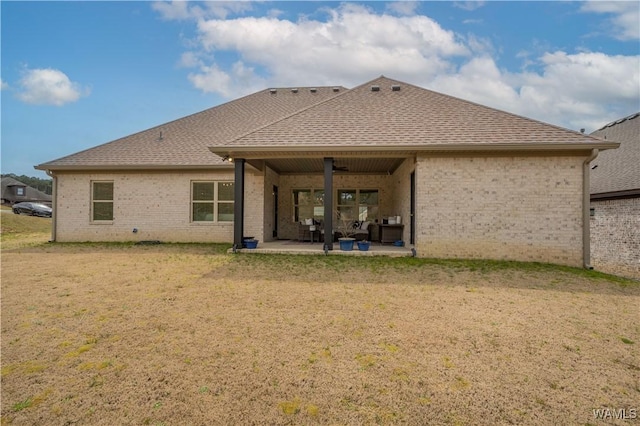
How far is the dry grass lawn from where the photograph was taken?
7.55 feet

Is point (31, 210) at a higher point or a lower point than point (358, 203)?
lower

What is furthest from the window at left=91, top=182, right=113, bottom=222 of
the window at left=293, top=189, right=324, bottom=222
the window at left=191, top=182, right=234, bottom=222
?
the window at left=293, top=189, right=324, bottom=222

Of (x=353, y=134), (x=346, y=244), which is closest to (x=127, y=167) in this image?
(x=353, y=134)

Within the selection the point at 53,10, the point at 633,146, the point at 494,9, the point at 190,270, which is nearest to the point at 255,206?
the point at 190,270

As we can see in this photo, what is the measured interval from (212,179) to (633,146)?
640 inches

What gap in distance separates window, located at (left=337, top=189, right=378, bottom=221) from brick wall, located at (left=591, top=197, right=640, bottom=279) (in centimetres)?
815

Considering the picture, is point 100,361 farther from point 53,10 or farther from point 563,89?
point 563,89

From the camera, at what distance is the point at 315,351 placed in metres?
3.19

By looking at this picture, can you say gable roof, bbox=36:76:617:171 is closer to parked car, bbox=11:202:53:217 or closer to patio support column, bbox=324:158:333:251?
patio support column, bbox=324:158:333:251

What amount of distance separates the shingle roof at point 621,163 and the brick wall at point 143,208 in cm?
1384

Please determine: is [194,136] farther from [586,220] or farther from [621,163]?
[621,163]

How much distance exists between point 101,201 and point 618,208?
19041 millimetres

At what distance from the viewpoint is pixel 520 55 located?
16344 millimetres

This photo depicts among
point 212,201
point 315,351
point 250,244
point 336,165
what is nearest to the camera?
point 315,351
